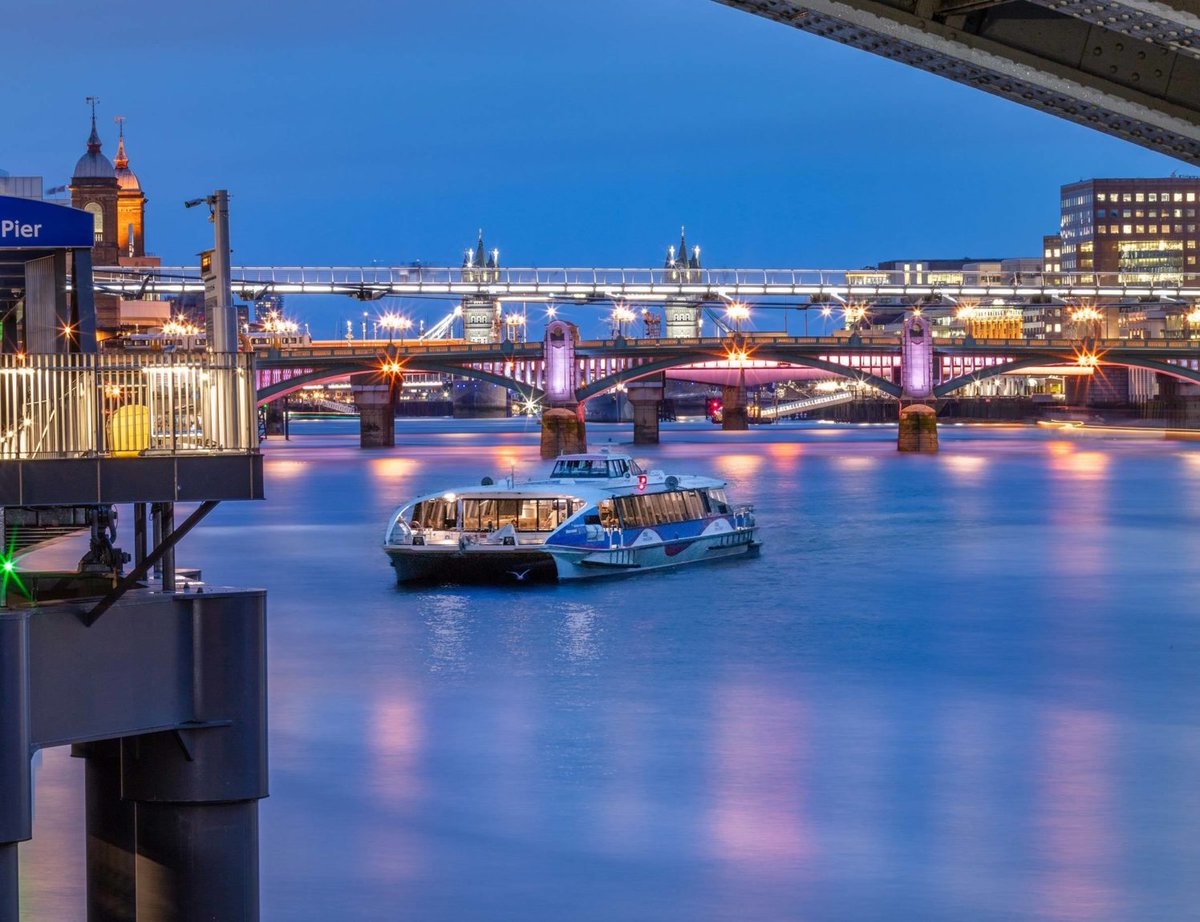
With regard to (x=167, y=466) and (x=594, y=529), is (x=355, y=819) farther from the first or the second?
(x=594, y=529)

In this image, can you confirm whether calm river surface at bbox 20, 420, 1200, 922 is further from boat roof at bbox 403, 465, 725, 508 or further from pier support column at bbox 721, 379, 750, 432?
pier support column at bbox 721, 379, 750, 432

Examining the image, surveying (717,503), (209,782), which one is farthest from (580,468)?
(209,782)

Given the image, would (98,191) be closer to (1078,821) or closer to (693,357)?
(693,357)

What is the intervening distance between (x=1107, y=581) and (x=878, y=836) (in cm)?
2872

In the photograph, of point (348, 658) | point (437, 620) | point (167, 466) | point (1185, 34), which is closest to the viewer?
point (1185, 34)

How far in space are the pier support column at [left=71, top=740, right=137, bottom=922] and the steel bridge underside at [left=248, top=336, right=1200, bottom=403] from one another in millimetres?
109385

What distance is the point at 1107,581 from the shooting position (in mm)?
44844

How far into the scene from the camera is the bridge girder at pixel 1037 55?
11.4 metres

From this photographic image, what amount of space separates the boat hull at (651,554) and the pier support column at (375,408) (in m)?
89.1

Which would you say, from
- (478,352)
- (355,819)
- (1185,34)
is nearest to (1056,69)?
(1185,34)

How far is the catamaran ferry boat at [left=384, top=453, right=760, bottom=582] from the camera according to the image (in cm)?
4253

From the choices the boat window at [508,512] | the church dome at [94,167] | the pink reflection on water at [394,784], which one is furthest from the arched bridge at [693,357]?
the pink reflection on water at [394,784]

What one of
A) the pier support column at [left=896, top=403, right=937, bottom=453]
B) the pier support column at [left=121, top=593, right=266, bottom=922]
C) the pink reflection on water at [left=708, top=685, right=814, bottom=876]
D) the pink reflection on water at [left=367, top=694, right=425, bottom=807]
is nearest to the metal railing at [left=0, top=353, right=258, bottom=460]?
the pier support column at [left=121, top=593, right=266, bottom=922]

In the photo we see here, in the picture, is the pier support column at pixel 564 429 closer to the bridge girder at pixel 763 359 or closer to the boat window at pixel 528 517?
the bridge girder at pixel 763 359
